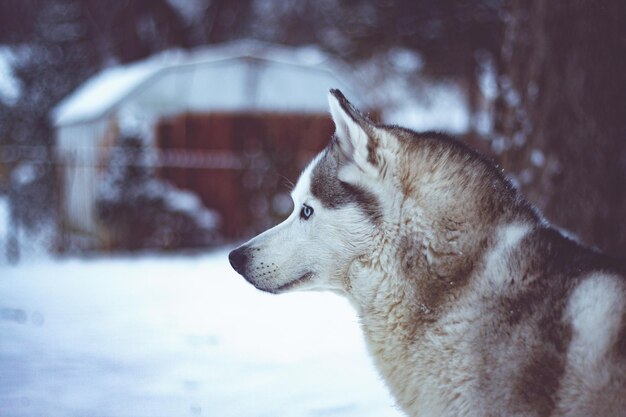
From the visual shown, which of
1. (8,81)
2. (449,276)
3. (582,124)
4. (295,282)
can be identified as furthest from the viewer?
(8,81)

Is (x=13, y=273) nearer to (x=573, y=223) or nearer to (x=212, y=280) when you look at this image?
(x=212, y=280)

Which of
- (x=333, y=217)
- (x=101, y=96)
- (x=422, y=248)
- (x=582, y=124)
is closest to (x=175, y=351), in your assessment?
(x=333, y=217)

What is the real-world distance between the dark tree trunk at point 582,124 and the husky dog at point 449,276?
12.5 feet

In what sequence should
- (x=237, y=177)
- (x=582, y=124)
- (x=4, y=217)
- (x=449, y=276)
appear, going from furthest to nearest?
1. (x=237, y=177)
2. (x=4, y=217)
3. (x=582, y=124)
4. (x=449, y=276)

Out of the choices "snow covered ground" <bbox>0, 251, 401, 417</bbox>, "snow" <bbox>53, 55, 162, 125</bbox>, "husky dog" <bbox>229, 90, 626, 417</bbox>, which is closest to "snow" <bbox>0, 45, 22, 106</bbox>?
"snow" <bbox>53, 55, 162, 125</bbox>

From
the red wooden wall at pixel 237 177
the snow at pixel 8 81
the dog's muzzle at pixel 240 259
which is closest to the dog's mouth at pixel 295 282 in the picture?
the dog's muzzle at pixel 240 259

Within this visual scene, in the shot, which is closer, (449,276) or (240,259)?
(449,276)

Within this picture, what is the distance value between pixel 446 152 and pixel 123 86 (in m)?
13.2

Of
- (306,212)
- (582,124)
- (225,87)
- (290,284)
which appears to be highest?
(306,212)

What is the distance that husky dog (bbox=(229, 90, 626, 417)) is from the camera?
2139mm

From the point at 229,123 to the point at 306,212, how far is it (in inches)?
446

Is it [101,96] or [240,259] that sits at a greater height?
[240,259]

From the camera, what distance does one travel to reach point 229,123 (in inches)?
550

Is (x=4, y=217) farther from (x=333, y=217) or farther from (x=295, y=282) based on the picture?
(x=333, y=217)
